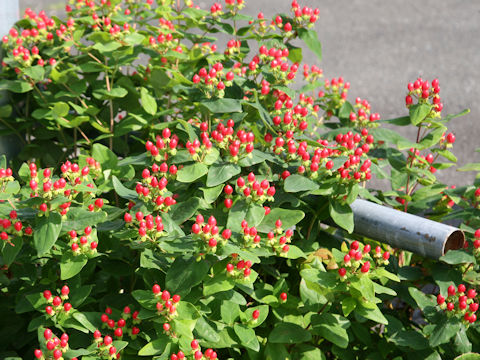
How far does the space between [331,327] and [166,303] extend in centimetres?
54

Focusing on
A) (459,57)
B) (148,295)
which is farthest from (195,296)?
(459,57)

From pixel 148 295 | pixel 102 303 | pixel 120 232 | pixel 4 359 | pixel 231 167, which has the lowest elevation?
pixel 4 359

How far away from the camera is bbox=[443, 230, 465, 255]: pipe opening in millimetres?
2115

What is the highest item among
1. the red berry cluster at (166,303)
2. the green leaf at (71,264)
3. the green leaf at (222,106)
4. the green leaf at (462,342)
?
the green leaf at (222,106)

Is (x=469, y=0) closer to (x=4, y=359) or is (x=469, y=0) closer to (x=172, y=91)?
(x=172, y=91)

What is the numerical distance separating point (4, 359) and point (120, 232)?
1.87 feet

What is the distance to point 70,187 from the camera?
1.86m

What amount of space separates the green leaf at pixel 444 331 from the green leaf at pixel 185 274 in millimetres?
716

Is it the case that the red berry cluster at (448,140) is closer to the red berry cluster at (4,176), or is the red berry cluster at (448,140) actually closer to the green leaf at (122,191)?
the green leaf at (122,191)

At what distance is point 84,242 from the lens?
72.1 inches

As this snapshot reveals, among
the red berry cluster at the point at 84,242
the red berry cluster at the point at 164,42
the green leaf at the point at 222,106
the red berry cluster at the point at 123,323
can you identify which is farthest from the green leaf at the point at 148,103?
the red berry cluster at the point at 123,323

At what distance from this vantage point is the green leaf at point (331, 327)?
1994mm

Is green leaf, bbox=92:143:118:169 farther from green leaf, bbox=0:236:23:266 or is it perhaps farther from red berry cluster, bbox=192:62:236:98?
green leaf, bbox=0:236:23:266

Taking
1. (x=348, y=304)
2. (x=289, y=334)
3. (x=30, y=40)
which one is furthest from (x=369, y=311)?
(x=30, y=40)
